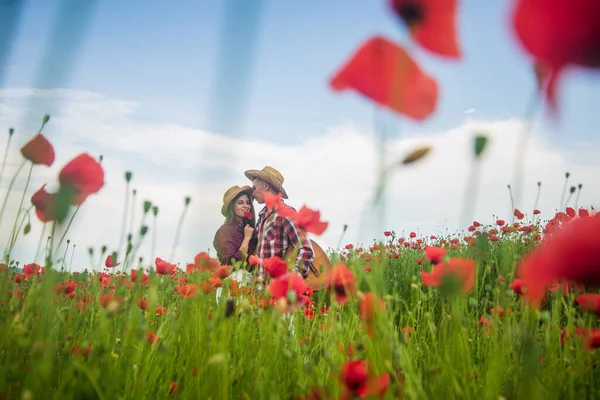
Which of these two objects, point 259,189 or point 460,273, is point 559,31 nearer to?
point 460,273

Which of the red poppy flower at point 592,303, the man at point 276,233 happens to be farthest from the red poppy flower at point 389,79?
the man at point 276,233

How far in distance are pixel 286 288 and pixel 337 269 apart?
26 centimetres

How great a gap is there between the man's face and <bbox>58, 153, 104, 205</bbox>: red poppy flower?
329 centimetres

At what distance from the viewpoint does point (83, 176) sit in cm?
105

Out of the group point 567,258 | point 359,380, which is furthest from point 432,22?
point 359,380

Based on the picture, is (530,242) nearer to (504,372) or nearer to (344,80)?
(504,372)

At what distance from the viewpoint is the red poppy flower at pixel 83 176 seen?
101 cm

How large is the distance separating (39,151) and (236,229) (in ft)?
11.0

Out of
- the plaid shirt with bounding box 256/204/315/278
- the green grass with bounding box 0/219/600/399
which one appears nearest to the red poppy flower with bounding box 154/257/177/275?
the green grass with bounding box 0/219/600/399

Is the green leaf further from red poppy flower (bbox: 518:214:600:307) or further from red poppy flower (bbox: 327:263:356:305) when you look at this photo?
red poppy flower (bbox: 327:263:356:305)

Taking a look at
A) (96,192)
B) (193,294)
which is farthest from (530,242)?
(96,192)

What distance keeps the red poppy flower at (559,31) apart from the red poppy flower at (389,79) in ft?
0.43

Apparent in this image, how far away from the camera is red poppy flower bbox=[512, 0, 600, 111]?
0.43 metres

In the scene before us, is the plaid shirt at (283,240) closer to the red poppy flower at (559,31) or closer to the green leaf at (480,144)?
the green leaf at (480,144)
